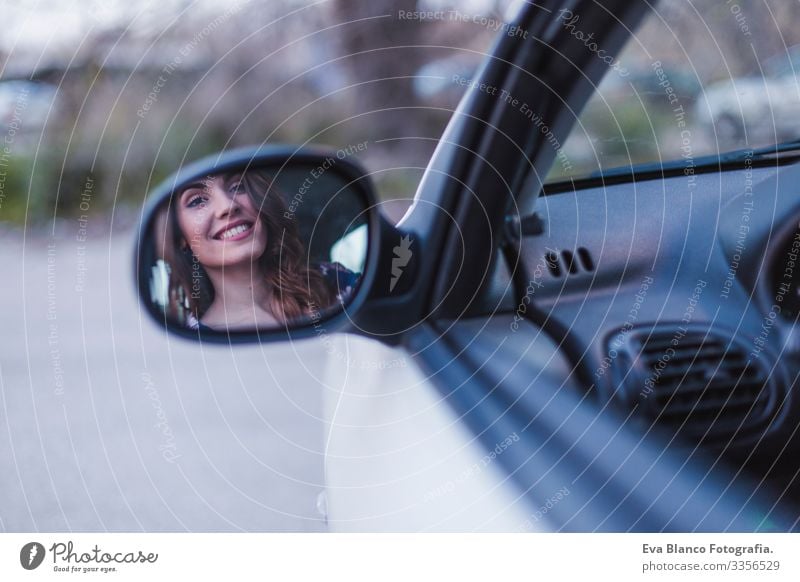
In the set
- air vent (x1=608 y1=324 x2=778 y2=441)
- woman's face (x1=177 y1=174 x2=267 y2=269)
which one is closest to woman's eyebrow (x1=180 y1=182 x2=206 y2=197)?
woman's face (x1=177 y1=174 x2=267 y2=269)

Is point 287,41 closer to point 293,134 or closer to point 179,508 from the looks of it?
point 293,134

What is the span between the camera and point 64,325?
2.24m

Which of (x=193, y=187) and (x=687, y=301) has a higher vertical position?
(x=193, y=187)

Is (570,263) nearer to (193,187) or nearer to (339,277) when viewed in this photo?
(339,277)

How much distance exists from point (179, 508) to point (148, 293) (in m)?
0.53

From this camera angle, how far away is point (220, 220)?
0.82 metres

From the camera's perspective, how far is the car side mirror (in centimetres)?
83

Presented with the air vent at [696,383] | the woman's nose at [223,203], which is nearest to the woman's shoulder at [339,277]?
the woman's nose at [223,203]

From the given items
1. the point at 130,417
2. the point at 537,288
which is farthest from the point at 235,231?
the point at 130,417

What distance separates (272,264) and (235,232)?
5 cm

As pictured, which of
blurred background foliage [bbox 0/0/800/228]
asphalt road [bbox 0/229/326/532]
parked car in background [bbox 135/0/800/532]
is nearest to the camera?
parked car in background [bbox 135/0/800/532]

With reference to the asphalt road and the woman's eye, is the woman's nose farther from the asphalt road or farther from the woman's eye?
the asphalt road

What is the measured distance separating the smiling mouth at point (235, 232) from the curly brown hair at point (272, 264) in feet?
0.06

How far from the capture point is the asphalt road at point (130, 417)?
1.24 metres
